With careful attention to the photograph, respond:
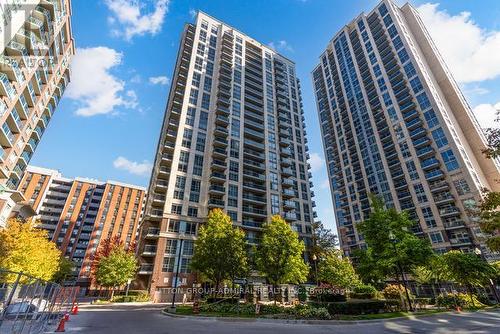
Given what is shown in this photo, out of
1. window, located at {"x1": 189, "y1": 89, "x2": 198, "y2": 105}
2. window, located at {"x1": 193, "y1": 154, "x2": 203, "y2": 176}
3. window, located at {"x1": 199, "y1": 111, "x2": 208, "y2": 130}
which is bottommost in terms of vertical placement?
window, located at {"x1": 193, "y1": 154, "x2": 203, "y2": 176}

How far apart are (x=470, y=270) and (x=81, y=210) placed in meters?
111

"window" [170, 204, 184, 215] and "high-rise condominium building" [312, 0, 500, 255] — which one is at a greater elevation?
"high-rise condominium building" [312, 0, 500, 255]

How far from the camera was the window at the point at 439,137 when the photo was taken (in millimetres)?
58150

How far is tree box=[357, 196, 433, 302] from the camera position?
2562cm

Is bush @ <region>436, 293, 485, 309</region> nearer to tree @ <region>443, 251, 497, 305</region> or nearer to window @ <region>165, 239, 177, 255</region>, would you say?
tree @ <region>443, 251, 497, 305</region>

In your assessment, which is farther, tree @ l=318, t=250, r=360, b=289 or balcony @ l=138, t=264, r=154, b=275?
balcony @ l=138, t=264, r=154, b=275

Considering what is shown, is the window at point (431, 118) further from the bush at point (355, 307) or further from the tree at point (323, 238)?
the bush at point (355, 307)

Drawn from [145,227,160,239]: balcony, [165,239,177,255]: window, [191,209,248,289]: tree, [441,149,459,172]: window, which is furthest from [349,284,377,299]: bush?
[441,149,459,172]: window

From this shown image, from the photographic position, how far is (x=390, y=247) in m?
26.4

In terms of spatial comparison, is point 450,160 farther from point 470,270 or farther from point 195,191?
point 195,191

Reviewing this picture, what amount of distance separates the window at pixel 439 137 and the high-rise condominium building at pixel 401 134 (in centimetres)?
15

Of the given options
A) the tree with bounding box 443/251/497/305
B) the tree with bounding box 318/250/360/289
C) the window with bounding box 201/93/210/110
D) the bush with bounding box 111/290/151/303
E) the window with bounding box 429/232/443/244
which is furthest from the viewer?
the window with bounding box 201/93/210/110

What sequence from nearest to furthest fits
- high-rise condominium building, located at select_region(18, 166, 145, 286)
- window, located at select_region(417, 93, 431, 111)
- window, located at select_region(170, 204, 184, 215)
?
window, located at select_region(170, 204, 184, 215), window, located at select_region(417, 93, 431, 111), high-rise condominium building, located at select_region(18, 166, 145, 286)

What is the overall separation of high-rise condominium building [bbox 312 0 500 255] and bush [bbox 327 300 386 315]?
38.9 meters
